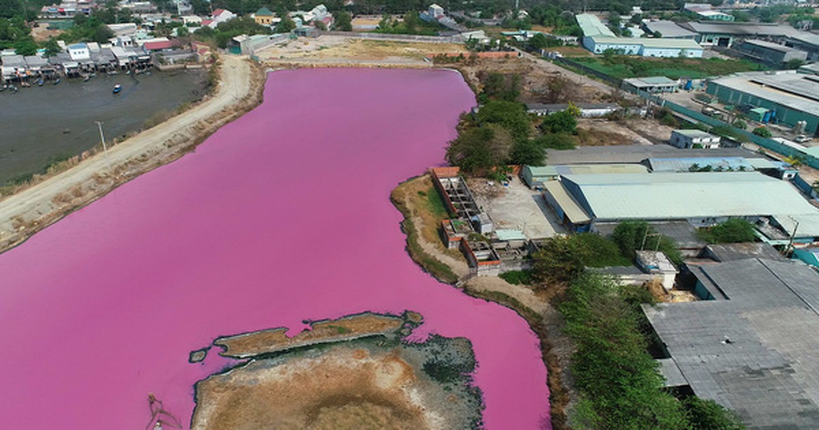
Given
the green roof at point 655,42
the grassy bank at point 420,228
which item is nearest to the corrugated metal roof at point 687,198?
the grassy bank at point 420,228

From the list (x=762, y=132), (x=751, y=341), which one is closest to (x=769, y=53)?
(x=762, y=132)

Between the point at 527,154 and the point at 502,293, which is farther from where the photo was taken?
the point at 527,154

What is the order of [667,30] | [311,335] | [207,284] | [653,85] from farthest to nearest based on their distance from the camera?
1. [667,30]
2. [653,85]
3. [207,284]
4. [311,335]

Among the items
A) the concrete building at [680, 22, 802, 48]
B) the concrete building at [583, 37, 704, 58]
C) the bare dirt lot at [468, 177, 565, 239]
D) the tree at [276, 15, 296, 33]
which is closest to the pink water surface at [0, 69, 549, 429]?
the bare dirt lot at [468, 177, 565, 239]

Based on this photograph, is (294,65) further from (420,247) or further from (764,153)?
(764,153)

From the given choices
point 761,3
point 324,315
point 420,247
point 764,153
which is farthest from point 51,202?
point 761,3

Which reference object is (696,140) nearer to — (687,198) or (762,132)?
(762,132)
